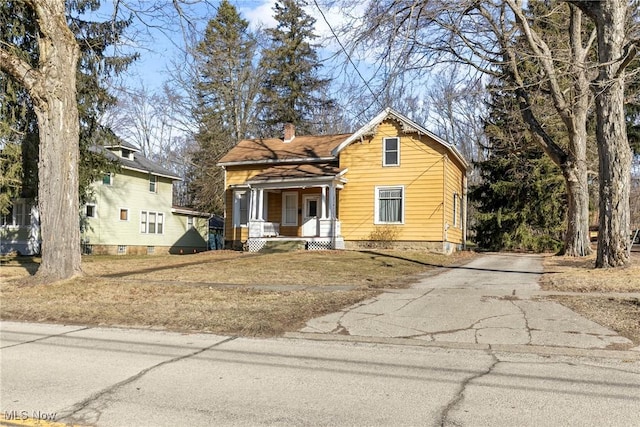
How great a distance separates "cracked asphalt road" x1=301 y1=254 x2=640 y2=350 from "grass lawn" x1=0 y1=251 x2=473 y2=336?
2.31ft

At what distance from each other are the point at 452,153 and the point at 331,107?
21.1m

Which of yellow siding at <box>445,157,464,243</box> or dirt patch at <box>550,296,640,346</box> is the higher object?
yellow siding at <box>445,157,464,243</box>

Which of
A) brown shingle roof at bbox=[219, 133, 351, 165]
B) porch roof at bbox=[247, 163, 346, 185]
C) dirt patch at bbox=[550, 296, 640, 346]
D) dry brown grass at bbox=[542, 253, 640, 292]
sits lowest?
dirt patch at bbox=[550, 296, 640, 346]

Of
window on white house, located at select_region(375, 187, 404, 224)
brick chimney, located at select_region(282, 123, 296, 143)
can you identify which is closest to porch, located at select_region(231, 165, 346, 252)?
window on white house, located at select_region(375, 187, 404, 224)

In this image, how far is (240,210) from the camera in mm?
28297

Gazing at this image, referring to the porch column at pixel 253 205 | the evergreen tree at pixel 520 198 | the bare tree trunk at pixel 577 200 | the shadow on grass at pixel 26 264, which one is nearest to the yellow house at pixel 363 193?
the porch column at pixel 253 205

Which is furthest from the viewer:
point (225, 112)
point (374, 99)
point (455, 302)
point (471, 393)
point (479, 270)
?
point (225, 112)

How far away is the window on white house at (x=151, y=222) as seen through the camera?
35.8 meters

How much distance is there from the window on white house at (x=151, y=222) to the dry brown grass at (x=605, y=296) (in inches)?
1128

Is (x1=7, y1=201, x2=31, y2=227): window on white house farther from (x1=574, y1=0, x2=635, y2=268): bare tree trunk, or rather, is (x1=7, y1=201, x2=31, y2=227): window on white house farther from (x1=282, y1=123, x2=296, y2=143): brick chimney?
(x1=574, y1=0, x2=635, y2=268): bare tree trunk

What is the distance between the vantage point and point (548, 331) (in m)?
7.14

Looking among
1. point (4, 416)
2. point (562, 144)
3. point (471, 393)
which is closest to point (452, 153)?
point (562, 144)

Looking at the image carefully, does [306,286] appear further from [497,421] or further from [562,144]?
[562,144]

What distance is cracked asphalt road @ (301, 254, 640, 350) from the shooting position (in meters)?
6.79
